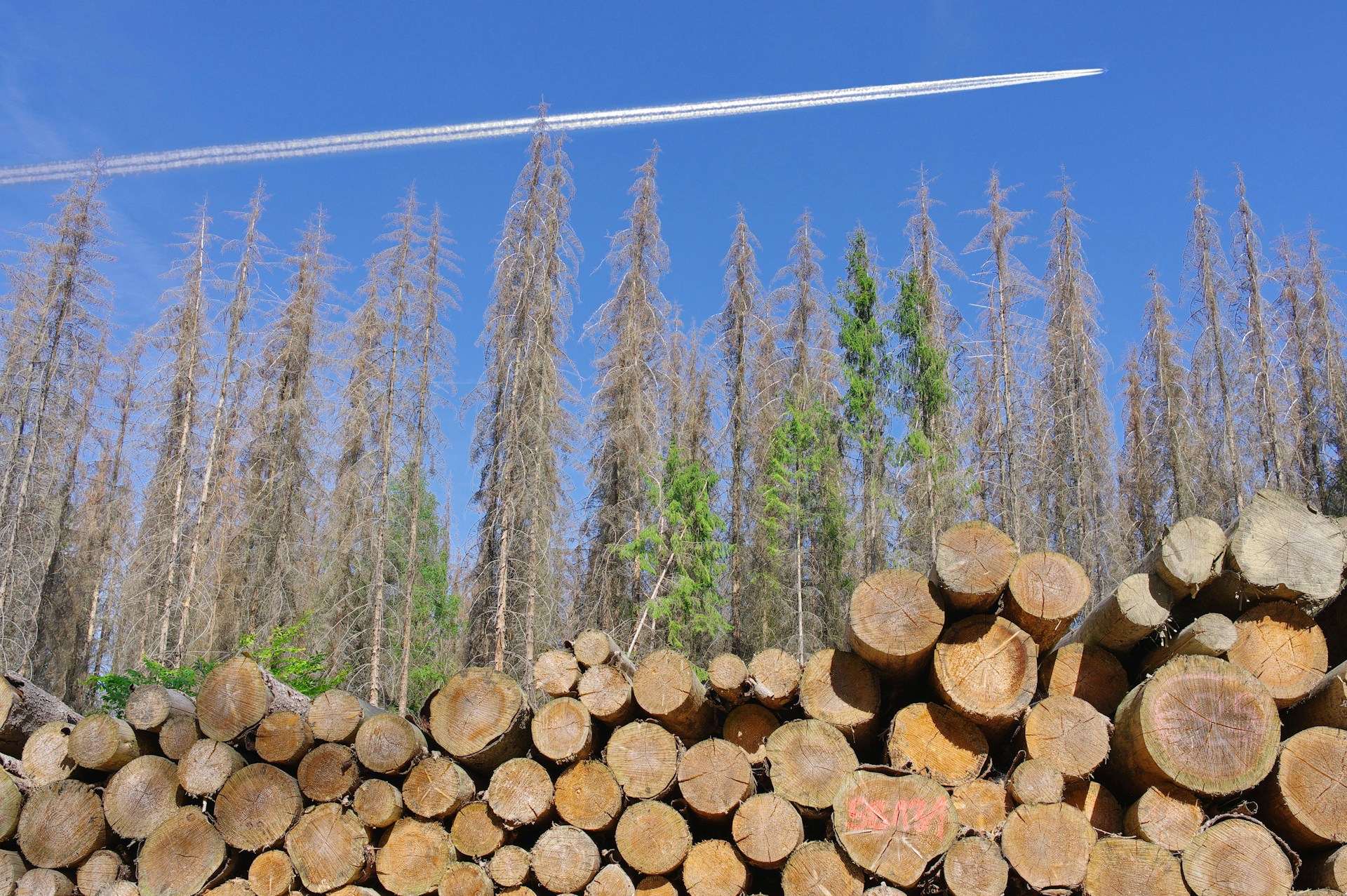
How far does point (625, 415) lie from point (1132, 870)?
16113 mm

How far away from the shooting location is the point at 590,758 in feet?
18.1

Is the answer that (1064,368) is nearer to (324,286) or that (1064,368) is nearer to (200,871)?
(324,286)

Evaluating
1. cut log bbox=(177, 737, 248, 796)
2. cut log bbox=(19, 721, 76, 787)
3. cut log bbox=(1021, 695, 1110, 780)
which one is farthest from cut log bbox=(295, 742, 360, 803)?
cut log bbox=(1021, 695, 1110, 780)

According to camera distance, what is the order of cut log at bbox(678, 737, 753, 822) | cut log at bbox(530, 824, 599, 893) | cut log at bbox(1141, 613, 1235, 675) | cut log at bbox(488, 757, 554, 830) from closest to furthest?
cut log at bbox(1141, 613, 1235, 675)
cut log at bbox(678, 737, 753, 822)
cut log at bbox(530, 824, 599, 893)
cut log at bbox(488, 757, 554, 830)

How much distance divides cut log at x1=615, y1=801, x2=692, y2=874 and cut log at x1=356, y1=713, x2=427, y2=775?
1417 millimetres

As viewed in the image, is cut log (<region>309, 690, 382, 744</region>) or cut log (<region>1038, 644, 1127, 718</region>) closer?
cut log (<region>1038, 644, 1127, 718</region>)

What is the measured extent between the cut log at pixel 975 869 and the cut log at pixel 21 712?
5.81 m

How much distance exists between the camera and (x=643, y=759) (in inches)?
213

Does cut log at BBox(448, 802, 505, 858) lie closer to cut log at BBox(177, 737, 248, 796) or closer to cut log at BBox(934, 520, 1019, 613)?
cut log at BBox(177, 737, 248, 796)

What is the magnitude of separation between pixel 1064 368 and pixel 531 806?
70.1 ft

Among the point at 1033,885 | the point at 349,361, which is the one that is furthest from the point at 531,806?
the point at 349,361

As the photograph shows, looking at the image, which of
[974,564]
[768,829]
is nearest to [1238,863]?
[974,564]

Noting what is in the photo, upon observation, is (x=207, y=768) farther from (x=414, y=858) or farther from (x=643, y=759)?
(x=643, y=759)

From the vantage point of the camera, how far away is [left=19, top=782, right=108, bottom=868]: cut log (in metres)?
5.71
